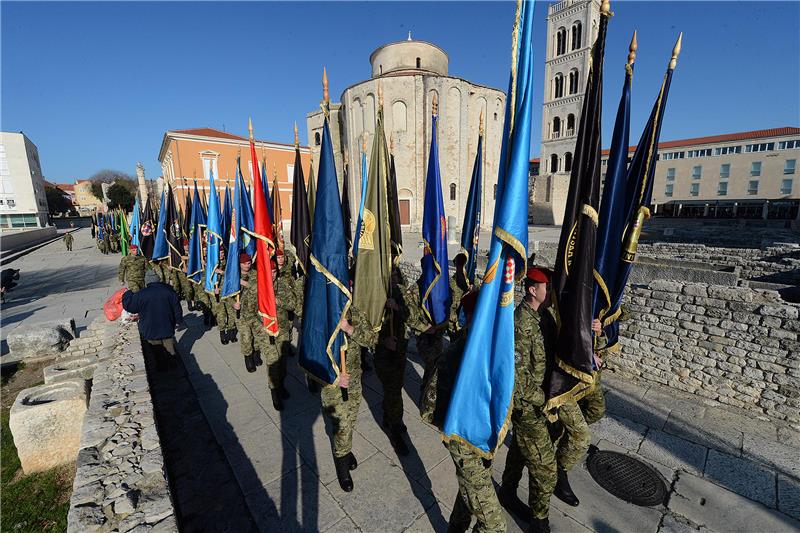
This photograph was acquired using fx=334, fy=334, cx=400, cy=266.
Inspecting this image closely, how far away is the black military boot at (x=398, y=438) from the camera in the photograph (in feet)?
13.3

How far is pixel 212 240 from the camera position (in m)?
7.94

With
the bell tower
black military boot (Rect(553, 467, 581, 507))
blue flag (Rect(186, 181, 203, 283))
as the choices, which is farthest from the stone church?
black military boot (Rect(553, 467, 581, 507))

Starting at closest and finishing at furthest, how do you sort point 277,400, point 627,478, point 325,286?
point 627,478 → point 325,286 → point 277,400

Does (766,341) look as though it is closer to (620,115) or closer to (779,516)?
(779,516)

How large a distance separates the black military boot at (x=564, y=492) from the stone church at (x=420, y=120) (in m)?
27.2

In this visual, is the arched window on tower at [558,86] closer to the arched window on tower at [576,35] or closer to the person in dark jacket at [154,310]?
the arched window on tower at [576,35]

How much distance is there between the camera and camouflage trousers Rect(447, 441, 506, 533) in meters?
2.45

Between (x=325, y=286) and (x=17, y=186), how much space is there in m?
67.5

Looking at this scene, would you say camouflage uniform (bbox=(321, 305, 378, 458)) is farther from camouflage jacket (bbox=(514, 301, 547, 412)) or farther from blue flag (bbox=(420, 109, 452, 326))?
camouflage jacket (bbox=(514, 301, 547, 412))

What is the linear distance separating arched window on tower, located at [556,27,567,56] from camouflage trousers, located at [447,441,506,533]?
53.5 metres

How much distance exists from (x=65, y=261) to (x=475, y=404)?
1175 inches

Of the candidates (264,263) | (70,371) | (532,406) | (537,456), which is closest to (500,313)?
(532,406)

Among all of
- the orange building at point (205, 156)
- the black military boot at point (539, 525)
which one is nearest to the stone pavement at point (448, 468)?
the black military boot at point (539, 525)

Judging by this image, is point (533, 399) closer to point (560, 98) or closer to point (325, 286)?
point (325, 286)
